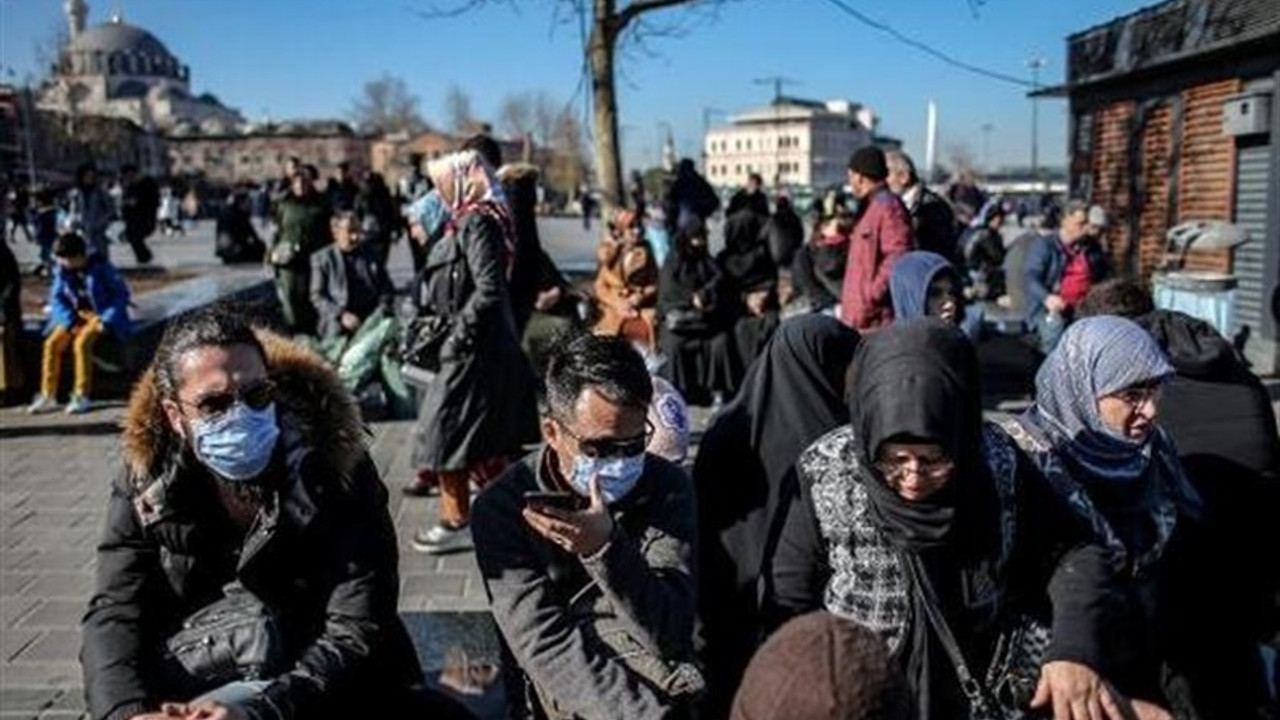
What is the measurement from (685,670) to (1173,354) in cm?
183

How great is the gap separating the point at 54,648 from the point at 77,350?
16.9 feet

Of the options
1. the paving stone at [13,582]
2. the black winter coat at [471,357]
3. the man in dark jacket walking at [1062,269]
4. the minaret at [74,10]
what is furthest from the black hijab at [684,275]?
the minaret at [74,10]

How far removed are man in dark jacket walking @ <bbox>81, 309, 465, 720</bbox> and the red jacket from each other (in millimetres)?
3887

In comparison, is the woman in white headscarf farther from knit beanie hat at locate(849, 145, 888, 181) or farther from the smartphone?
the smartphone

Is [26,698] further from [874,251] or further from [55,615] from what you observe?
[874,251]

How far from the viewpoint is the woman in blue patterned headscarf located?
2.85m

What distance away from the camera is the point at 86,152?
216 feet

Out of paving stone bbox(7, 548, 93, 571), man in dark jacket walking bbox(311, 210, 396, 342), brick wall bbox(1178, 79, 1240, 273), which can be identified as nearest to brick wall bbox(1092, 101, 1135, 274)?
brick wall bbox(1178, 79, 1240, 273)

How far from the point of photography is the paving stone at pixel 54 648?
180 inches

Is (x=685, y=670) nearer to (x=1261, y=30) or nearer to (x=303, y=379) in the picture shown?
(x=303, y=379)

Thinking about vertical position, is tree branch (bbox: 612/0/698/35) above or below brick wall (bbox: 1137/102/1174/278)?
above

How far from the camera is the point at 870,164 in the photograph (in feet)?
23.0

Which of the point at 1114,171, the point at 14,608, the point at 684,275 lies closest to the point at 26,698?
the point at 14,608

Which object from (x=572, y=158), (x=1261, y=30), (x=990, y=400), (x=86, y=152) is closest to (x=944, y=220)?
(x=990, y=400)
